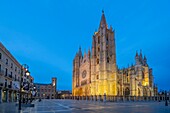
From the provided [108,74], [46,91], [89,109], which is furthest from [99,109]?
[46,91]

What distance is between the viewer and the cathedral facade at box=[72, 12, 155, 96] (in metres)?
77.2

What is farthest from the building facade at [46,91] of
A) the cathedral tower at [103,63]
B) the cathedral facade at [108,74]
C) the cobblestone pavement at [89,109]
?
the cobblestone pavement at [89,109]

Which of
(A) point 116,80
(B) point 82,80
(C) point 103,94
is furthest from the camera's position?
(B) point 82,80

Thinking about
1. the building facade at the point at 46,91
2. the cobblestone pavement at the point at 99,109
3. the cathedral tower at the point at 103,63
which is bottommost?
the building facade at the point at 46,91

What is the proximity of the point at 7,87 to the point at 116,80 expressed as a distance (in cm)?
4630

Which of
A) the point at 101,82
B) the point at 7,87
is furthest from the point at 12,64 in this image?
the point at 101,82

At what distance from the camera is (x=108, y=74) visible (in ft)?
256

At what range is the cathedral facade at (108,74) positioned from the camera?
7719 centimetres

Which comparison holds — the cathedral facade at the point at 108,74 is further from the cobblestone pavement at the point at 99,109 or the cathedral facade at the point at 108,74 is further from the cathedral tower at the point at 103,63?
the cobblestone pavement at the point at 99,109

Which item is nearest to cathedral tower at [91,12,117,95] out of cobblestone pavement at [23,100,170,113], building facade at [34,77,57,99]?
cobblestone pavement at [23,100,170,113]

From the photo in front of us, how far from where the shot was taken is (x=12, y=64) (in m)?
49.5

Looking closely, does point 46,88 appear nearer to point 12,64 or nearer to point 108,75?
point 108,75

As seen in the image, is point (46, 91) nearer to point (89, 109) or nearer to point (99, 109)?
point (89, 109)

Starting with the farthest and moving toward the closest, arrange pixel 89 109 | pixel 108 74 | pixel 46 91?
pixel 46 91, pixel 108 74, pixel 89 109
